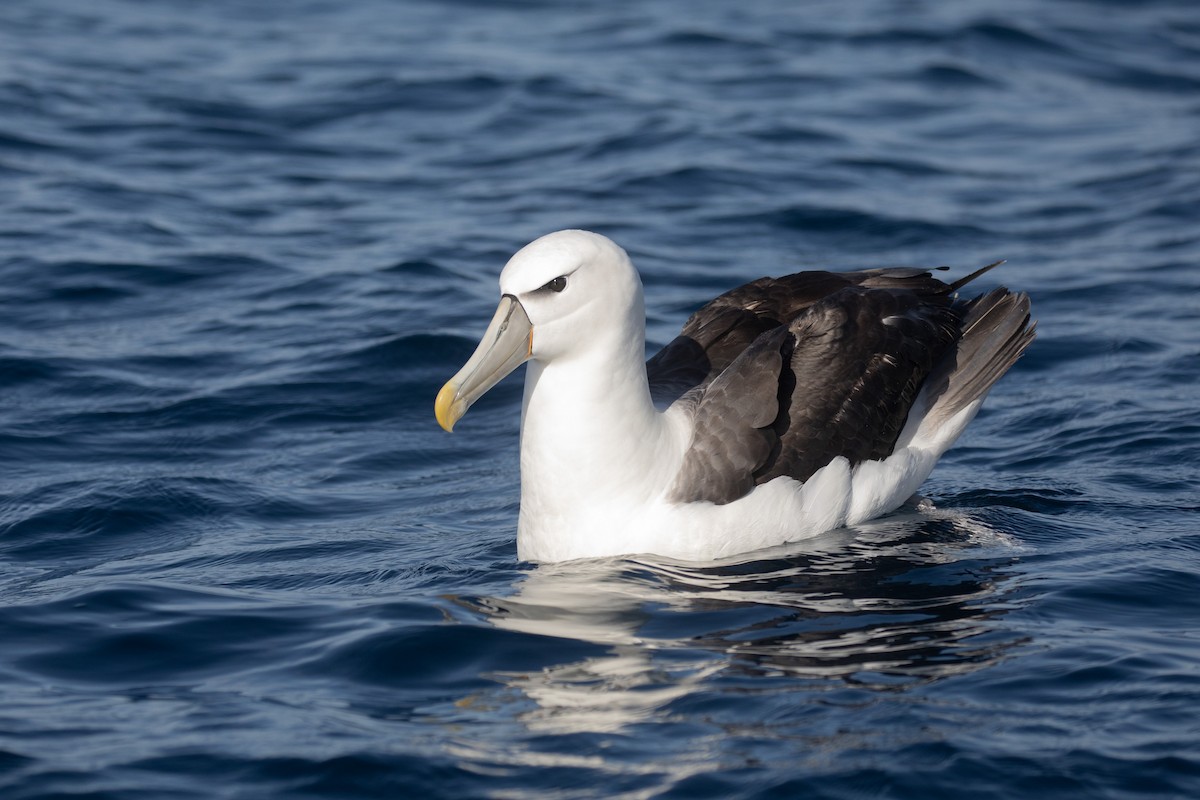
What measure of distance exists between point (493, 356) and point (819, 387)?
1684 mm

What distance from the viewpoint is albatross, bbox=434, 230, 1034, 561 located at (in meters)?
7.06

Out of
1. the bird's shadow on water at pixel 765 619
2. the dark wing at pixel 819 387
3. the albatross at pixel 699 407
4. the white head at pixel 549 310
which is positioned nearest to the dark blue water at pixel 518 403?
the bird's shadow on water at pixel 765 619

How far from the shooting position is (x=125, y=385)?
34.2 ft

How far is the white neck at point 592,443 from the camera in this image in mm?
7199

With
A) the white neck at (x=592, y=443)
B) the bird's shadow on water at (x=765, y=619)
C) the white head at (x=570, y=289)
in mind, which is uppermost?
the white head at (x=570, y=289)

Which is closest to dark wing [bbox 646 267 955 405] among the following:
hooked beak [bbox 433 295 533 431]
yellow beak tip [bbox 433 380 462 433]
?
hooked beak [bbox 433 295 533 431]

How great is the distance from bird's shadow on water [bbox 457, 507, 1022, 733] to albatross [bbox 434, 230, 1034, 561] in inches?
7.2

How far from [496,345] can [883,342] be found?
84.4 inches

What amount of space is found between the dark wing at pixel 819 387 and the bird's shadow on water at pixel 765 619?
1.32 ft

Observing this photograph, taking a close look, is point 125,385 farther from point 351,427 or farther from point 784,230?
point 784,230

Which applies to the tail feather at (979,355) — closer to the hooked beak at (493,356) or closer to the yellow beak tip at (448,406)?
the hooked beak at (493,356)

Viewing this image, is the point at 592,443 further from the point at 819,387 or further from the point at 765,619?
the point at 819,387

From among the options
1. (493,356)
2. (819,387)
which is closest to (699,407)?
(819,387)

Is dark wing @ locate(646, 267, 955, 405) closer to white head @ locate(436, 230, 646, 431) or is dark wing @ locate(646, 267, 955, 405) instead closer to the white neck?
the white neck
